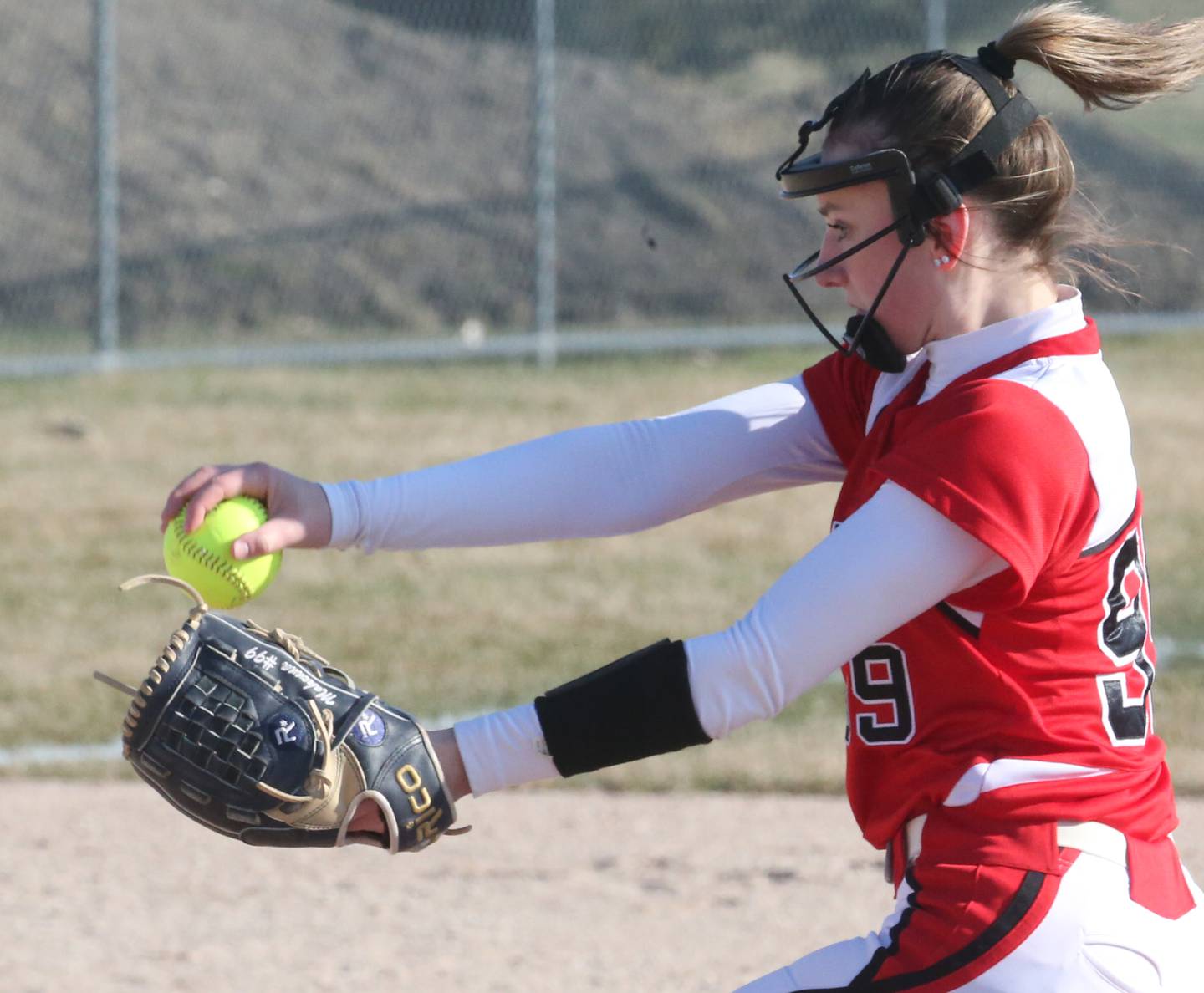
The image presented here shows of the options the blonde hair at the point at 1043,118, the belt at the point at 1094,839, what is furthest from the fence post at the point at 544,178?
the belt at the point at 1094,839

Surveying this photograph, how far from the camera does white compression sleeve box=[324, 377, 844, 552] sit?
2.42m

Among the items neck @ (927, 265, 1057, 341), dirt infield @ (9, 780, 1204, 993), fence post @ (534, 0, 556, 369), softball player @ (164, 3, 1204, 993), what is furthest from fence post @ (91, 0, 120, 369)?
neck @ (927, 265, 1057, 341)

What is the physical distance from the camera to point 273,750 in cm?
205

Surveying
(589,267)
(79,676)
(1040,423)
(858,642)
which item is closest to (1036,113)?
(1040,423)

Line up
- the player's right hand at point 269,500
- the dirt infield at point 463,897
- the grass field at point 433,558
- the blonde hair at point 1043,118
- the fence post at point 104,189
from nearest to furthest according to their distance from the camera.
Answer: the blonde hair at point 1043,118, the player's right hand at point 269,500, the dirt infield at point 463,897, the grass field at point 433,558, the fence post at point 104,189

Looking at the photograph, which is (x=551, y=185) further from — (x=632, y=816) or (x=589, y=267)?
(x=632, y=816)

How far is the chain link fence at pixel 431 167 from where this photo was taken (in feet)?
37.4

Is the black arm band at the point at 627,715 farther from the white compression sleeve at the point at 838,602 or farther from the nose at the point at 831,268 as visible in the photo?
the nose at the point at 831,268

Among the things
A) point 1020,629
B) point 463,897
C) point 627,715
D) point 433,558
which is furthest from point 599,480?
point 433,558

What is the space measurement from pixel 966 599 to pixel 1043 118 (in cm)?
64

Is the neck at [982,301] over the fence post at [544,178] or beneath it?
over

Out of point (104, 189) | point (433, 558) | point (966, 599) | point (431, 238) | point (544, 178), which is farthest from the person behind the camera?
point (431, 238)

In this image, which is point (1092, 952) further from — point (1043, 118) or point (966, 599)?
point (1043, 118)

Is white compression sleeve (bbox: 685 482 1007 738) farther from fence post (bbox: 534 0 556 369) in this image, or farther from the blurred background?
fence post (bbox: 534 0 556 369)
